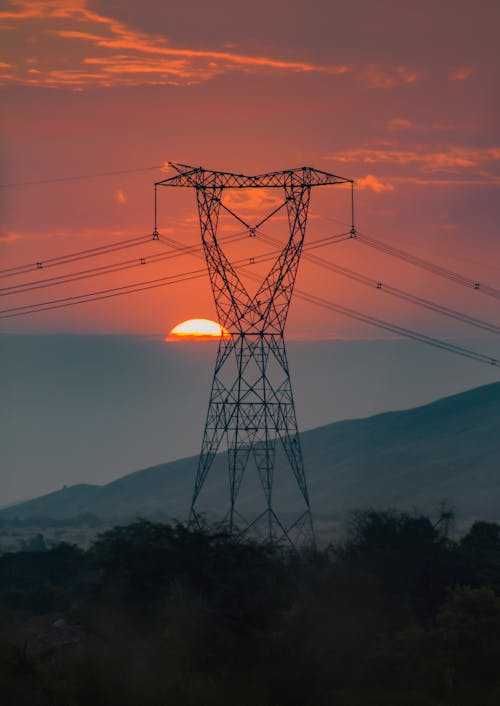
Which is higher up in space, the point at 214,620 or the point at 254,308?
the point at 254,308

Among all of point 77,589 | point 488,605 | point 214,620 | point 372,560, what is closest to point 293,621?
point 214,620

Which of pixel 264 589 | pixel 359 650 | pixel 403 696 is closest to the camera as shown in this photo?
pixel 403 696

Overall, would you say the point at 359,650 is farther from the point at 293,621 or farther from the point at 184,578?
the point at 184,578

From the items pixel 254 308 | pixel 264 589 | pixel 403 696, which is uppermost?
pixel 254 308

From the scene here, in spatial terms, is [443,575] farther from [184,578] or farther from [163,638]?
[163,638]

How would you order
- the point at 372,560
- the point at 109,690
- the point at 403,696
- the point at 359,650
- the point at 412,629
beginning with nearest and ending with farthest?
1. the point at 109,690
2. the point at 403,696
3. the point at 359,650
4. the point at 412,629
5. the point at 372,560

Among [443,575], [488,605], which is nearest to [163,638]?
[488,605]

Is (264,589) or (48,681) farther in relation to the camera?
(264,589)
